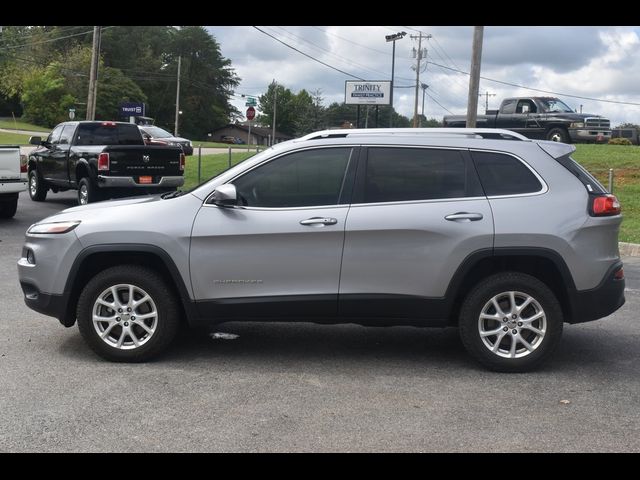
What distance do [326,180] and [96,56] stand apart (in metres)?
28.6

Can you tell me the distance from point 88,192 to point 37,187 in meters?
3.56

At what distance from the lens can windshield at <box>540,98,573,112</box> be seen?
93.6ft

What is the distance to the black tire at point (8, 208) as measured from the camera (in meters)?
15.5

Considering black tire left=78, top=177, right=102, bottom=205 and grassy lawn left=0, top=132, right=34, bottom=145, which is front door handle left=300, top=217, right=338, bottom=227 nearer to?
black tire left=78, top=177, right=102, bottom=205

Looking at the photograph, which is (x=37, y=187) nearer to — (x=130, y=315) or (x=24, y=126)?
(x=130, y=315)

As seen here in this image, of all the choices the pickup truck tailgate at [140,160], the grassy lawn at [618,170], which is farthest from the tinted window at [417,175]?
the pickup truck tailgate at [140,160]

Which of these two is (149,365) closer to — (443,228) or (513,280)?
(443,228)

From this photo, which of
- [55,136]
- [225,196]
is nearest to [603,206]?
[225,196]

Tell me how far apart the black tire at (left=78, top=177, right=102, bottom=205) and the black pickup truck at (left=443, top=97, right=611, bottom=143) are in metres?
16.6

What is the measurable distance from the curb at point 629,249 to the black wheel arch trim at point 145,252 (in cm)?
956

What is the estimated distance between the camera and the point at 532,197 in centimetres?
591

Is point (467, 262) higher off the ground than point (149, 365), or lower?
higher

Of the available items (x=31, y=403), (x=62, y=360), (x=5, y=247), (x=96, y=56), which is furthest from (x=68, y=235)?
(x=96, y=56)
